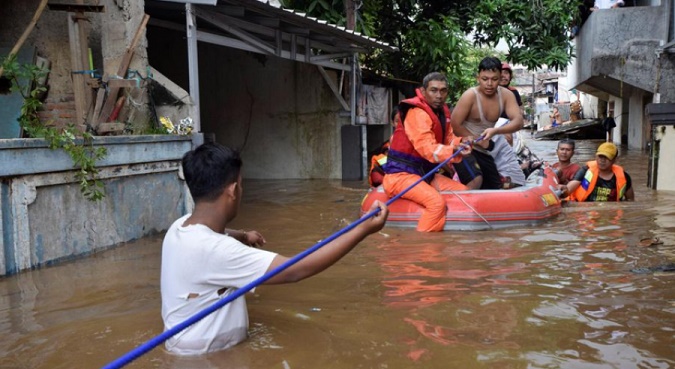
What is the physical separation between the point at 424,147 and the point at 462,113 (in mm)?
821

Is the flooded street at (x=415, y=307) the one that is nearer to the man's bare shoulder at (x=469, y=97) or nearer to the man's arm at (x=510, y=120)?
the man's arm at (x=510, y=120)

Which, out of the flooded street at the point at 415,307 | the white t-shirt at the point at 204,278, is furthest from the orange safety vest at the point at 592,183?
the white t-shirt at the point at 204,278

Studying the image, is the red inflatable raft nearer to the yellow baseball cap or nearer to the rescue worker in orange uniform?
the rescue worker in orange uniform

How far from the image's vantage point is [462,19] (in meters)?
15.3

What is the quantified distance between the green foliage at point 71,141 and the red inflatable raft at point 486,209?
2919 millimetres

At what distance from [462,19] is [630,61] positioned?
3918mm

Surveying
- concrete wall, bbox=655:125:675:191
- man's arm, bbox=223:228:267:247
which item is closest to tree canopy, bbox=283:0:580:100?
concrete wall, bbox=655:125:675:191

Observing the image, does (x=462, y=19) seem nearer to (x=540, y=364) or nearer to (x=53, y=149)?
(x=53, y=149)

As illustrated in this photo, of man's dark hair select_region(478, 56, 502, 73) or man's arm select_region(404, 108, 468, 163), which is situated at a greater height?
man's dark hair select_region(478, 56, 502, 73)

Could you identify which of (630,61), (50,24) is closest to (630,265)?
(50,24)

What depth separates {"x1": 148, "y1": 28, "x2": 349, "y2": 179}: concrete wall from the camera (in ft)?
43.9

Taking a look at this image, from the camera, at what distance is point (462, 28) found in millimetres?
15188

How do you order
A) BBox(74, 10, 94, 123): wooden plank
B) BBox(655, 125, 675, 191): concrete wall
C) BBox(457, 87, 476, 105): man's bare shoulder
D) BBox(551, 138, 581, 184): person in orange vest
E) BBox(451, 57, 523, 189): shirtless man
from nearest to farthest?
BBox(74, 10, 94, 123): wooden plank → BBox(451, 57, 523, 189): shirtless man → BBox(457, 87, 476, 105): man's bare shoulder → BBox(551, 138, 581, 184): person in orange vest → BBox(655, 125, 675, 191): concrete wall

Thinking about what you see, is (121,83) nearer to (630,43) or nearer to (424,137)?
(424,137)
